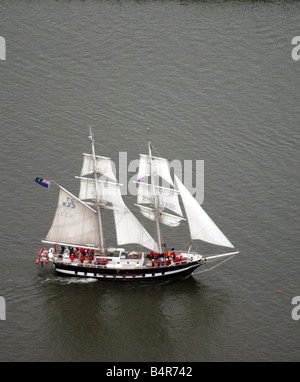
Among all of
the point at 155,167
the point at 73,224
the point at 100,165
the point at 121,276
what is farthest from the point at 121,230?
the point at 155,167

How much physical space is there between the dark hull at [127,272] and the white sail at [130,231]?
4.35 metres

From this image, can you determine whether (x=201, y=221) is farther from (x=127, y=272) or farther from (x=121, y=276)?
(x=121, y=276)

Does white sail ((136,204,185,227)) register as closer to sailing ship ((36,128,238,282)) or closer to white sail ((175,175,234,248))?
sailing ship ((36,128,238,282))

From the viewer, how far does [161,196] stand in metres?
113

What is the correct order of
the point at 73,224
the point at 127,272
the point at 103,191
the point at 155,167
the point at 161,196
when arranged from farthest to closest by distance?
the point at 73,224
the point at 103,191
the point at 161,196
the point at 155,167
the point at 127,272

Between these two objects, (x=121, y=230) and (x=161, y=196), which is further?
(x=121, y=230)

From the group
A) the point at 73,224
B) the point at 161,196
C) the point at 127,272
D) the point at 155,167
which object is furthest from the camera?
the point at 73,224

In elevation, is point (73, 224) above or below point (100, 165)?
below

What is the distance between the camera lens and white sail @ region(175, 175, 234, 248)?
366 feet

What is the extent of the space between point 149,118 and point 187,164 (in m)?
14.6

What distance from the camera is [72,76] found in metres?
151

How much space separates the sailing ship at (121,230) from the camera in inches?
4390

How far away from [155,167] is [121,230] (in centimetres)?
1103
